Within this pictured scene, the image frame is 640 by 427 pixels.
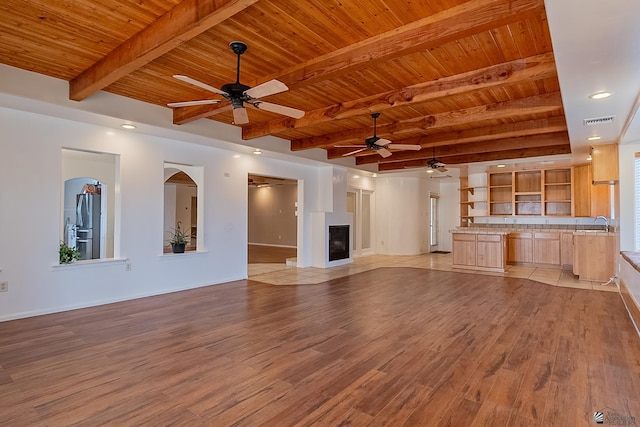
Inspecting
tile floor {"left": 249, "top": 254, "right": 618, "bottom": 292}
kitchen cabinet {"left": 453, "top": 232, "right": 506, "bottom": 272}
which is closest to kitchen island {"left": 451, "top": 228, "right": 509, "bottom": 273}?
kitchen cabinet {"left": 453, "top": 232, "right": 506, "bottom": 272}

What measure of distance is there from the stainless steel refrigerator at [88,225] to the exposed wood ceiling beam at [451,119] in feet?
14.3

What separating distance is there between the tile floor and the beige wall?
3.75 m

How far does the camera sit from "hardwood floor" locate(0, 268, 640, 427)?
2213 mm

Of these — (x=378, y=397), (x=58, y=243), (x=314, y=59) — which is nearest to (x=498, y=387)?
(x=378, y=397)

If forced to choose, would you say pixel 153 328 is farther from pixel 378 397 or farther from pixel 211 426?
pixel 378 397

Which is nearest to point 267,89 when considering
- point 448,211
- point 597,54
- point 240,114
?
point 240,114

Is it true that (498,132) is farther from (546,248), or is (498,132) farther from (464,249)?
(546,248)

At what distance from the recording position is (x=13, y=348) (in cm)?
324

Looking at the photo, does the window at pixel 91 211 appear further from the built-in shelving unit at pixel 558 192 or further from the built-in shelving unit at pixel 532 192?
the built-in shelving unit at pixel 558 192

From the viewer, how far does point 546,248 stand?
8.29m

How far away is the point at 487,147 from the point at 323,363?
5726mm

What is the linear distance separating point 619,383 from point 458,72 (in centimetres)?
304

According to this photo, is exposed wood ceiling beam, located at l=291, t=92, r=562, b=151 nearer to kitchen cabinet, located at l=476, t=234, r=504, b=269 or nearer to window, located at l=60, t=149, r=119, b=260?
kitchen cabinet, located at l=476, t=234, r=504, b=269

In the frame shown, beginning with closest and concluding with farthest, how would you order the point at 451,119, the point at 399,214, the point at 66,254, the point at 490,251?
the point at 66,254 → the point at 451,119 → the point at 490,251 → the point at 399,214
